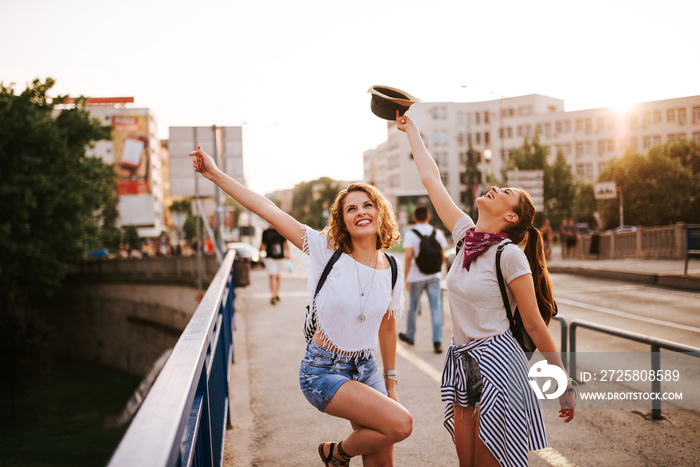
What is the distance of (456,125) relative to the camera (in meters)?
94.0

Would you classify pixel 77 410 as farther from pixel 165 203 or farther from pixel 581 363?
pixel 165 203

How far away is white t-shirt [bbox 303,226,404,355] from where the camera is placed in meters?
2.91

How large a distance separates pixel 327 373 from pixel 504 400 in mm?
810

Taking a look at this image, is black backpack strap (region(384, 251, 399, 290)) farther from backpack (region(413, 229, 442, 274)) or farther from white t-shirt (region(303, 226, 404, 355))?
backpack (region(413, 229, 442, 274))

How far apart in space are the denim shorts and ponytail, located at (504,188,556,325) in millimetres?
874

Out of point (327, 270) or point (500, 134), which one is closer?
point (327, 270)

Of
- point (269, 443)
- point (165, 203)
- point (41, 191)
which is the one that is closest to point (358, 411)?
point (269, 443)

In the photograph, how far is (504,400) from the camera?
2.62 meters

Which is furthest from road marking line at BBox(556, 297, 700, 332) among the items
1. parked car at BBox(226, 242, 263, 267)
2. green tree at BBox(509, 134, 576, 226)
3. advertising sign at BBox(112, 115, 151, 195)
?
advertising sign at BBox(112, 115, 151, 195)

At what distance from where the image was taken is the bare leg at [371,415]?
2793 mm

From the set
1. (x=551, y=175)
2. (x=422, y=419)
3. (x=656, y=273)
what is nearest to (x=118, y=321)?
(x=551, y=175)

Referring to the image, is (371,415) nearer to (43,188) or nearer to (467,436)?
(467,436)

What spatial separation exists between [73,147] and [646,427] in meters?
32.1

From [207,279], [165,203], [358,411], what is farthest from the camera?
→ [165,203]
